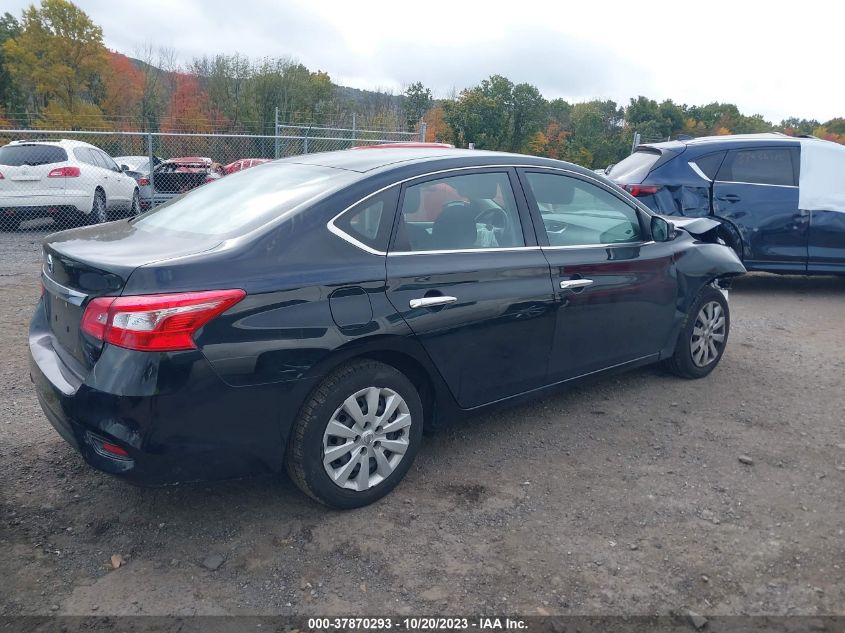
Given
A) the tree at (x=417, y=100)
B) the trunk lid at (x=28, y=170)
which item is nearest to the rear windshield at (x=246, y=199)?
the trunk lid at (x=28, y=170)

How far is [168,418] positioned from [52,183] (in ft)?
34.4

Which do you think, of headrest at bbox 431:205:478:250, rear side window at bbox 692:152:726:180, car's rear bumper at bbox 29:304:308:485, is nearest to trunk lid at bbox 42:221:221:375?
car's rear bumper at bbox 29:304:308:485

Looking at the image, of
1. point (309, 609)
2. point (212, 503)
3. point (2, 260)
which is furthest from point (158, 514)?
point (2, 260)

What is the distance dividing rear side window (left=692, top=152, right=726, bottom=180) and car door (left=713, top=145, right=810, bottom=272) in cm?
6

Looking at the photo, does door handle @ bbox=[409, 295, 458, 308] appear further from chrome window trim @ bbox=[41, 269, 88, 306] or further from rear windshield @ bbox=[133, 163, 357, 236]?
chrome window trim @ bbox=[41, 269, 88, 306]

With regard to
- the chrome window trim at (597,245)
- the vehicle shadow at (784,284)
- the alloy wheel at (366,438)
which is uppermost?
the chrome window trim at (597,245)

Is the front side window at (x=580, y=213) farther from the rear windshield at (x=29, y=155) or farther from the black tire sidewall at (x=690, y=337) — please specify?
the rear windshield at (x=29, y=155)

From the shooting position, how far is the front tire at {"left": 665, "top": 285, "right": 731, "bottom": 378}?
195 inches

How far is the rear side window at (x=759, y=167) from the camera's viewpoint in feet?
26.0

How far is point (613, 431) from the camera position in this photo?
429 cm

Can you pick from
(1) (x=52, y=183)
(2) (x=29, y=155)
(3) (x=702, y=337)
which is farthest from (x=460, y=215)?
(2) (x=29, y=155)

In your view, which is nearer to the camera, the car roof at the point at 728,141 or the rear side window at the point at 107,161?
the car roof at the point at 728,141

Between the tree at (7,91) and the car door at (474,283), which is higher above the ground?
the tree at (7,91)

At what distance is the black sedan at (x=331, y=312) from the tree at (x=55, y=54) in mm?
38821
